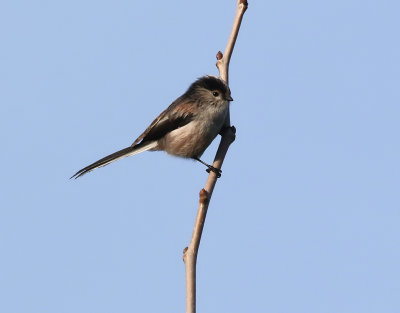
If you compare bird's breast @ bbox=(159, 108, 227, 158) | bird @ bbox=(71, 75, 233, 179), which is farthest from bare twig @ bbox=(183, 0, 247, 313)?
bird @ bbox=(71, 75, 233, 179)

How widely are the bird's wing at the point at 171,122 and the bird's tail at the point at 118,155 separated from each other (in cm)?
6

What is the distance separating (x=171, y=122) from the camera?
6918 mm

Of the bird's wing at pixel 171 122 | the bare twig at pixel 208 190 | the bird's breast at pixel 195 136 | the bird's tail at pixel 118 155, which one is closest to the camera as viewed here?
the bare twig at pixel 208 190

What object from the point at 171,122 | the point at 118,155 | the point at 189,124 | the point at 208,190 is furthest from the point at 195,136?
the point at 208,190

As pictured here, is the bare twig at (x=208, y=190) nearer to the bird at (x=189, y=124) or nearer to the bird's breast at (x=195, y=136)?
the bird's breast at (x=195, y=136)

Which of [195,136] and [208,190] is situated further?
[195,136]

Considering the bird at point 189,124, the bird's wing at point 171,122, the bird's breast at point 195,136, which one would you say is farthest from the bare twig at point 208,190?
the bird's wing at point 171,122

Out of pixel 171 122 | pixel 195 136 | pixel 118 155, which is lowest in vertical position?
pixel 118 155

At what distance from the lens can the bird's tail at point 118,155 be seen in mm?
6242

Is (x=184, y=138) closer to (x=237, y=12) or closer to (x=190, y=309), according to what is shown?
(x=237, y=12)

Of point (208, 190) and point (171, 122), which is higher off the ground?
point (171, 122)

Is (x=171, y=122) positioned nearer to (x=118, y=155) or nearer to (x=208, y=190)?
(x=118, y=155)

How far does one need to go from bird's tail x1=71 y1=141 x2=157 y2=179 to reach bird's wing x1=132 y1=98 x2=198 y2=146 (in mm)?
64

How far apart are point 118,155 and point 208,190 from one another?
9.93ft
